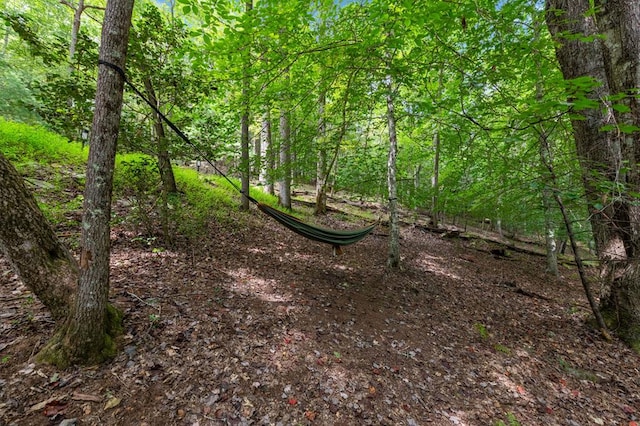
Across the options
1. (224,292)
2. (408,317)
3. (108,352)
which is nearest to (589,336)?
(408,317)

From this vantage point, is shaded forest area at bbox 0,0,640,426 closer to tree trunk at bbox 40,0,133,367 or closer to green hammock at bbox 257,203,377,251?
tree trunk at bbox 40,0,133,367

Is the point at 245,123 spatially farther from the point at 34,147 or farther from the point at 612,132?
the point at 612,132

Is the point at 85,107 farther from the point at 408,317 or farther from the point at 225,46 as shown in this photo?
the point at 408,317

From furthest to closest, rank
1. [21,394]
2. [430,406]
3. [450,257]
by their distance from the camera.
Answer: [450,257]
[430,406]
[21,394]

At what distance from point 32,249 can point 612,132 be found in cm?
467

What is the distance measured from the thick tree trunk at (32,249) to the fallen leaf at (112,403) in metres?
0.65

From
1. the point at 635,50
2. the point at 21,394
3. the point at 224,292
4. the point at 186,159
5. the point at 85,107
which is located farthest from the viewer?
the point at 186,159

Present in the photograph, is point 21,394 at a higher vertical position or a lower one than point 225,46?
lower

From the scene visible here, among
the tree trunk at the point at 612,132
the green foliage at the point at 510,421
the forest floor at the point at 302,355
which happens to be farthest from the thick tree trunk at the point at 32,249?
the tree trunk at the point at 612,132

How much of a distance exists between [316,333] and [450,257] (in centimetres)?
488

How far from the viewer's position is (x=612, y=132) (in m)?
2.38

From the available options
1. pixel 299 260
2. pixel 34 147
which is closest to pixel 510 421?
pixel 299 260

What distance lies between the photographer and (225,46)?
255cm

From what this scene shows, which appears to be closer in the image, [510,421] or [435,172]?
[510,421]
